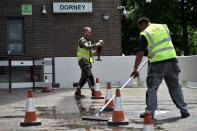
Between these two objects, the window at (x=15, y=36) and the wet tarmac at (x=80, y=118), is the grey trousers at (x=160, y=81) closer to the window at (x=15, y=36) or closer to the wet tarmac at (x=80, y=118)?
the wet tarmac at (x=80, y=118)

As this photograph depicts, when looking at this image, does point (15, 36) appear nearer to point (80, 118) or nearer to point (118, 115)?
point (80, 118)

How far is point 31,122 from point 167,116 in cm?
257

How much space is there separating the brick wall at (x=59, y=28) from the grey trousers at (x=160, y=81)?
1363 centimetres

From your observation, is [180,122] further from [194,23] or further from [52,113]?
[194,23]

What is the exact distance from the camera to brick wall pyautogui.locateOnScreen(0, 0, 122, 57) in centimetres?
2116

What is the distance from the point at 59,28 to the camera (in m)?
21.6

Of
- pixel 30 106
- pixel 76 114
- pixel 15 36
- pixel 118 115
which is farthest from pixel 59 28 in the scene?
pixel 118 115

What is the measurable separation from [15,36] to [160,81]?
1436cm

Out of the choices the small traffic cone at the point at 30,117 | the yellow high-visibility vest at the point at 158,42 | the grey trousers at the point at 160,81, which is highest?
the yellow high-visibility vest at the point at 158,42

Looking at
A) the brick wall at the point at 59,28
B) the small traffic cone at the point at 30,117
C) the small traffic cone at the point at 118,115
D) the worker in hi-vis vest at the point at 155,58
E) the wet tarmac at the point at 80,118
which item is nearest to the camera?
the wet tarmac at the point at 80,118

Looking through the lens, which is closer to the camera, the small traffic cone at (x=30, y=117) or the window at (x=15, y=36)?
the small traffic cone at (x=30, y=117)

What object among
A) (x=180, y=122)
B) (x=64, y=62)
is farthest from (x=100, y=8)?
(x=180, y=122)

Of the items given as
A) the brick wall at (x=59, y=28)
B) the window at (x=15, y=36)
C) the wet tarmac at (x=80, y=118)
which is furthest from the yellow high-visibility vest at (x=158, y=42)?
the window at (x=15, y=36)

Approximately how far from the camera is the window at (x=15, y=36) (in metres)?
21.3
